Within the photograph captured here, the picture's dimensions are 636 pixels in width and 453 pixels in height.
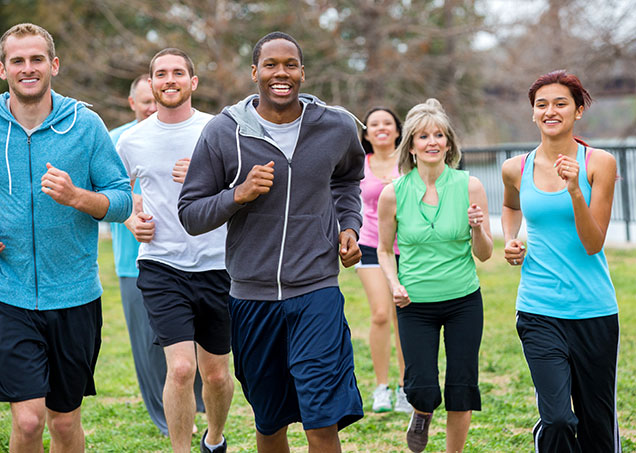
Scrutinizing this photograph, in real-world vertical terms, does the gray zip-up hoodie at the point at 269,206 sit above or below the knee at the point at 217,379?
above

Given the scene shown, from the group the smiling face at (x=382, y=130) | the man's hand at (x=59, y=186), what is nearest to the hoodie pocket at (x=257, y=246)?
the man's hand at (x=59, y=186)

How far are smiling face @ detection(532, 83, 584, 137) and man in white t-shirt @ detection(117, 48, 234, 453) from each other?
6.96 feet

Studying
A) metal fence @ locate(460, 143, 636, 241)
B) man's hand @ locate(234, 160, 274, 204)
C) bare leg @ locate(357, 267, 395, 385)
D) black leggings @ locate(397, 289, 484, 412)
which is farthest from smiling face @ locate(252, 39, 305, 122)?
metal fence @ locate(460, 143, 636, 241)

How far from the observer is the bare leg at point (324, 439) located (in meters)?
4.28

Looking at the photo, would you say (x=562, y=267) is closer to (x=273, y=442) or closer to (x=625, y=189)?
(x=273, y=442)

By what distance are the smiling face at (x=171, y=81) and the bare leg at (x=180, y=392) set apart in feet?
5.14

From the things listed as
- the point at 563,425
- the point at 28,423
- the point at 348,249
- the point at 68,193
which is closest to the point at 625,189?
the point at 563,425

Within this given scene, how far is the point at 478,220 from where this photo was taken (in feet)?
16.9

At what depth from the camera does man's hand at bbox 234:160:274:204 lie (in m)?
4.09

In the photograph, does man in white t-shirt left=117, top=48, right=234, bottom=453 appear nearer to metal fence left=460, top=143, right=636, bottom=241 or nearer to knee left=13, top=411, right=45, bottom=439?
knee left=13, top=411, right=45, bottom=439

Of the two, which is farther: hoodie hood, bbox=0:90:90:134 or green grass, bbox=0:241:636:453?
green grass, bbox=0:241:636:453

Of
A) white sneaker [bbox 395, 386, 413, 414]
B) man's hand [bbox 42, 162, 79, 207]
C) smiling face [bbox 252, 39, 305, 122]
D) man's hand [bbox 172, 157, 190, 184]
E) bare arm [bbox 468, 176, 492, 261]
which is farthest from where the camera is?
white sneaker [bbox 395, 386, 413, 414]

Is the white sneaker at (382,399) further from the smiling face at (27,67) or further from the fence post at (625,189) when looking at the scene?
the fence post at (625,189)

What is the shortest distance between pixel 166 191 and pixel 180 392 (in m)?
1.25
